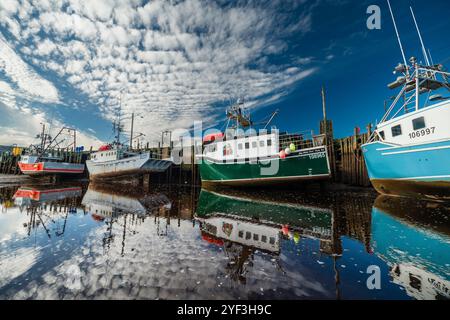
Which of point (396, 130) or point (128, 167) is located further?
point (128, 167)

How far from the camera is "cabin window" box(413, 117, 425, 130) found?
332 inches

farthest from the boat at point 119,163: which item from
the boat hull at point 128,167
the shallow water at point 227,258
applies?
the shallow water at point 227,258

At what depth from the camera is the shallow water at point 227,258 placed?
8.09ft

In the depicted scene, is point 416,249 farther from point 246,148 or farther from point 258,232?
point 246,148

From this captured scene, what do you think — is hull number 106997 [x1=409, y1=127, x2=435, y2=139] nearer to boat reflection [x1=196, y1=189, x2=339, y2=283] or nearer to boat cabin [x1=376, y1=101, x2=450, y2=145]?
boat cabin [x1=376, y1=101, x2=450, y2=145]

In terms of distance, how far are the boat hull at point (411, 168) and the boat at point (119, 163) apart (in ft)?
63.0

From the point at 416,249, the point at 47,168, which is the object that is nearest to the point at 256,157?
the point at 416,249

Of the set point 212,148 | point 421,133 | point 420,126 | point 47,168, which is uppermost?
point 212,148

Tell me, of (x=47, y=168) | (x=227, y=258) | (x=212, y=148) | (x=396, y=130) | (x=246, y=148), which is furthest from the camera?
(x=47, y=168)

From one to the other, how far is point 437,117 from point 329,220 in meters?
7.13

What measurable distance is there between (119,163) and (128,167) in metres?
1.88

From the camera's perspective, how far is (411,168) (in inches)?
348
